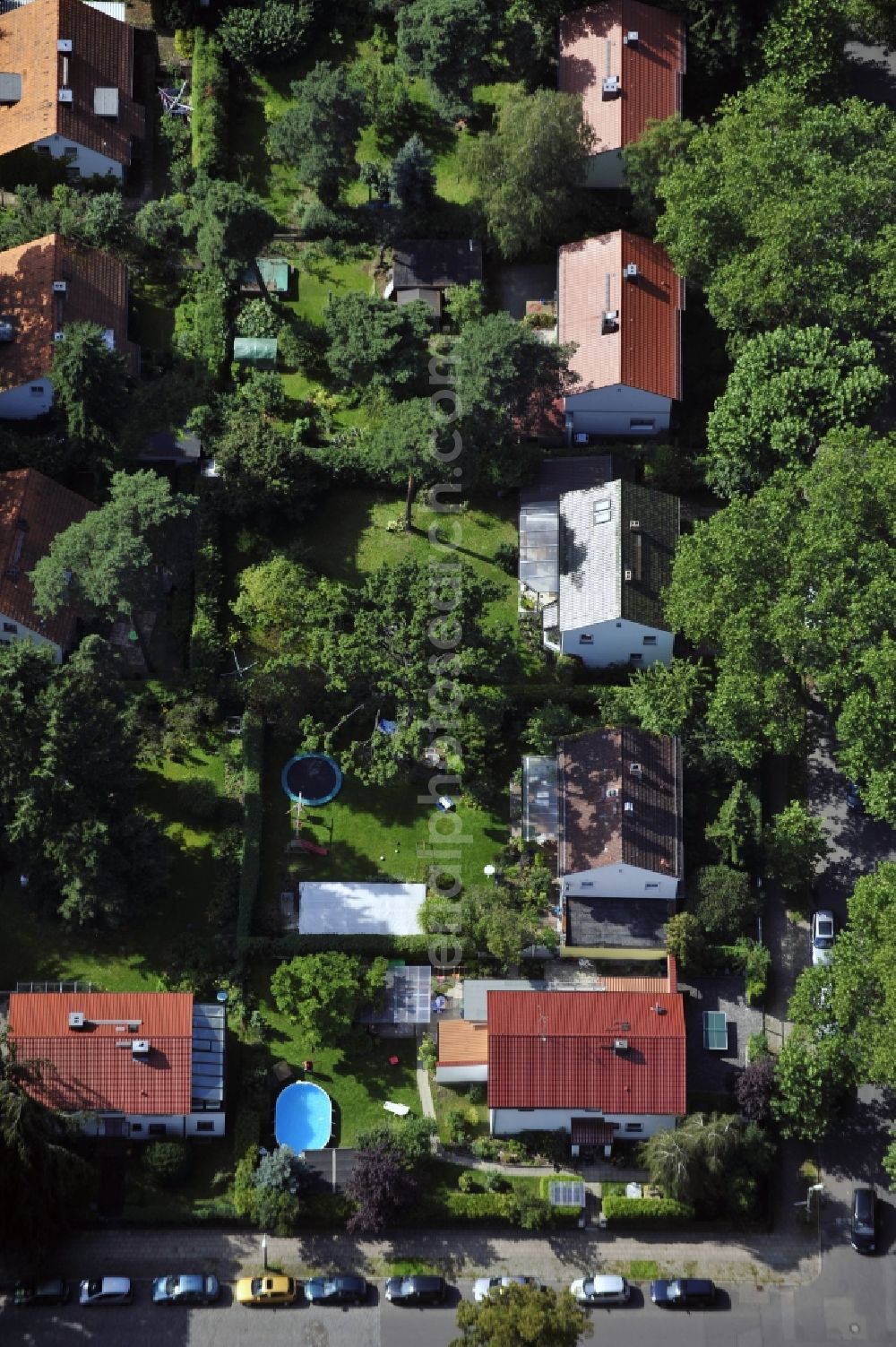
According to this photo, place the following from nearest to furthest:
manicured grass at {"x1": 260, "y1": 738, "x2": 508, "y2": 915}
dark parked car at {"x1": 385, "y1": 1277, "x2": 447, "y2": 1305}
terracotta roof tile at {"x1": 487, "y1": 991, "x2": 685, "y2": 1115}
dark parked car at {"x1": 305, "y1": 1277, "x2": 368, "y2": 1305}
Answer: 1. dark parked car at {"x1": 305, "y1": 1277, "x2": 368, "y2": 1305}
2. dark parked car at {"x1": 385, "y1": 1277, "x2": 447, "y2": 1305}
3. terracotta roof tile at {"x1": 487, "y1": 991, "x2": 685, "y2": 1115}
4. manicured grass at {"x1": 260, "y1": 738, "x2": 508, "y2": 915}

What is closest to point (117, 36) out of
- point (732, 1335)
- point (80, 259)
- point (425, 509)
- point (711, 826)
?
point (80, 259)

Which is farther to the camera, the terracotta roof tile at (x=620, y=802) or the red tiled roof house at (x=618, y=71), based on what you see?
the red tiled roof house at (x=618, y=71)

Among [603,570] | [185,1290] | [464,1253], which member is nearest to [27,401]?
[603,570]

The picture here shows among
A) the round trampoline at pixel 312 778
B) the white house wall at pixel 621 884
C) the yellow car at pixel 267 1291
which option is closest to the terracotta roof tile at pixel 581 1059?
the white house wall at pixel 621 884

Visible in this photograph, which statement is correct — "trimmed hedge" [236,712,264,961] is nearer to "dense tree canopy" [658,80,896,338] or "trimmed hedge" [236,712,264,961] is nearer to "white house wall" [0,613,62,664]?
"white house wall" [0,613,62,664]

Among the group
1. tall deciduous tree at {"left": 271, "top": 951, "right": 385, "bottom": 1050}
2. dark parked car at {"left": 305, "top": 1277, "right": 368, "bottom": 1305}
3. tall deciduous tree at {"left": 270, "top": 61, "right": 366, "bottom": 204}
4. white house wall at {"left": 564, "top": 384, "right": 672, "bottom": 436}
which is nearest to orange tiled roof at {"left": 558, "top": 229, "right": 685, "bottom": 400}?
white house wall at {"left": 564, "top": 384, "right": 672, "bottom": 436}

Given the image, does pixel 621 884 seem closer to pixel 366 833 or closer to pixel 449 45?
pixel 366 833

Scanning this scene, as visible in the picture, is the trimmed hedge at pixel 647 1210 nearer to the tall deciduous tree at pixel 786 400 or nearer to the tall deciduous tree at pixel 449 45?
the tall deciduous tree at pixel 786 400
